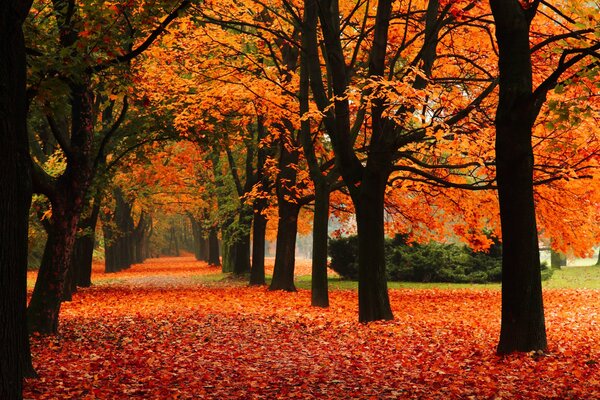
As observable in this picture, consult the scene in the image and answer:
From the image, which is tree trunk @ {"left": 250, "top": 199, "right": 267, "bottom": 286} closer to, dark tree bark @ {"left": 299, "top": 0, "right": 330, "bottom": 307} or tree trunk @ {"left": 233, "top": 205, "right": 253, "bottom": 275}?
tree trunk @ {"left": 233, "top": 205, "right": 253, "bottom": 275}

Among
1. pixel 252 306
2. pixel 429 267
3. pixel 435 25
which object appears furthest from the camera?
pixel 429 267

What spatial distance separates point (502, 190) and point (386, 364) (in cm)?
304

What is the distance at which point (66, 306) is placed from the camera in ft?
59.2

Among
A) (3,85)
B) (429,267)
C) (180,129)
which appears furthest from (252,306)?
(429,267)

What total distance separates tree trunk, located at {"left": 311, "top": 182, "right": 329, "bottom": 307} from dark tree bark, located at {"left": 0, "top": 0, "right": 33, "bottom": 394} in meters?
11.7

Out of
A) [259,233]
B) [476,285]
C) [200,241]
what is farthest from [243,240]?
[200,241]

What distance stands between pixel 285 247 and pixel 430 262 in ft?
34.3

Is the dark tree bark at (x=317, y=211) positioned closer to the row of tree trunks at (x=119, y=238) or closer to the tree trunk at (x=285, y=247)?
the tree trunk at (x=285, y=247)

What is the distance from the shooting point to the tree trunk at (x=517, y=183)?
362 inches

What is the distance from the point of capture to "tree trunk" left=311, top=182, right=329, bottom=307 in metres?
17.6

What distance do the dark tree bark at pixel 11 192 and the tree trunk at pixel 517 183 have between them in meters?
6.28

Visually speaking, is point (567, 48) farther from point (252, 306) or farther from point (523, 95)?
point (252, 306)

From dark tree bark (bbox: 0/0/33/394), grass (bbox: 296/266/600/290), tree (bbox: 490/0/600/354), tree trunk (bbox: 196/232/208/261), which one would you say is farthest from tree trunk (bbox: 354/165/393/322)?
tree trunk (bbox: 196/232/208/261)

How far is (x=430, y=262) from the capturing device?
101ft
